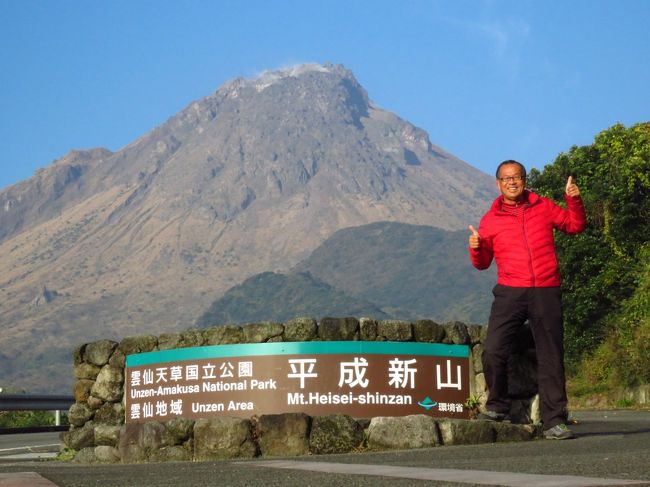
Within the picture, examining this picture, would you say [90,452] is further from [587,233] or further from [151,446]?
[587,233]

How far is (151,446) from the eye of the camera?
485 inches

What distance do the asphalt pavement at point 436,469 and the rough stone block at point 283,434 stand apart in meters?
0.77

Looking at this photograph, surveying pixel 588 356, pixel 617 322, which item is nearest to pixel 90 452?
pixel 617 322

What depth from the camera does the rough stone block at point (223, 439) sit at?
1173 cm

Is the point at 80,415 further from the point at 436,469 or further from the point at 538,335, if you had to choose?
the point at 436,469

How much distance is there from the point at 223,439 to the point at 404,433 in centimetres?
180

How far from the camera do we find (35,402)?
25.3m

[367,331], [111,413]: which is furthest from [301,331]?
[111,413]

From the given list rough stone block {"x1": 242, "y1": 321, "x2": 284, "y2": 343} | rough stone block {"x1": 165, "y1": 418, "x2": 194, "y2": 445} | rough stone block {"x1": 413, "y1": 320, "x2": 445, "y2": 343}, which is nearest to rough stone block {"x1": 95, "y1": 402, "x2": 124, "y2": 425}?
rough stone block {"x1": 165, "y1": 418, "x2": 194, "y2": 445}

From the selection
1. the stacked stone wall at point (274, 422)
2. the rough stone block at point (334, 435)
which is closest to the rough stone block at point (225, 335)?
the stacked stone wall at point (274, 422)

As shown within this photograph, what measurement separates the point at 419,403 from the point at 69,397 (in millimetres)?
15530

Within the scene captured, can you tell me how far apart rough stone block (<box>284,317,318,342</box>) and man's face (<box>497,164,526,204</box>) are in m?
3.09

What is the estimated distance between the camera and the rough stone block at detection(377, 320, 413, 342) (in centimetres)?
1275

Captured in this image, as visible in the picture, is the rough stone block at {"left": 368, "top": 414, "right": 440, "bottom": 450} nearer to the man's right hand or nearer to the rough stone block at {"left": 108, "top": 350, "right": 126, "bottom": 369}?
the man's right hand
